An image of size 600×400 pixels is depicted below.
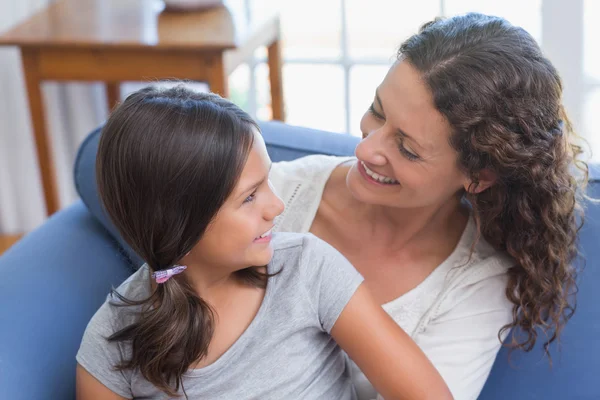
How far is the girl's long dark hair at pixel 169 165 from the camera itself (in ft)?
3.93

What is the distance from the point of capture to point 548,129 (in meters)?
1.43

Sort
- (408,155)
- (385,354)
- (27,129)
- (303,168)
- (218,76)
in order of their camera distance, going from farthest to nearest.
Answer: (27,129), (218,76), (303,168), (408,155), (385,354)

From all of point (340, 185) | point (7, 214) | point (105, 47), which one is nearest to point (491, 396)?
point (340, 185)

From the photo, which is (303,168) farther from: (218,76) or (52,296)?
(218,76)

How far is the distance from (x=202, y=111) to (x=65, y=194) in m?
2.17

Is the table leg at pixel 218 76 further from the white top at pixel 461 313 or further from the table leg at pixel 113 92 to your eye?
the white top at pixel 461 313

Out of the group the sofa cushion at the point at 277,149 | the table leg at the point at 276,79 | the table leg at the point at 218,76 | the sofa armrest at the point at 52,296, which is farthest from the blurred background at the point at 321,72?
the sofa armrest at the point at 52,296

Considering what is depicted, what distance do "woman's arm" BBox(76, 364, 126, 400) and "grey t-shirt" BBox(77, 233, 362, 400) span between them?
11 mm

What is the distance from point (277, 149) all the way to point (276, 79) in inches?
Answer: 40.6

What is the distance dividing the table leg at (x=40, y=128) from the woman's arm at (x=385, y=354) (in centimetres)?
162

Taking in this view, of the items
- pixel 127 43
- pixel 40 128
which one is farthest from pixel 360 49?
pixel 40 128

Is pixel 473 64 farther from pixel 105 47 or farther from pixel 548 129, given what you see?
pixel 105 47

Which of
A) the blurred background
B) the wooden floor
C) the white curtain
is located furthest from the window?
the wooden floor

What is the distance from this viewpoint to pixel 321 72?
3197 millimetres
